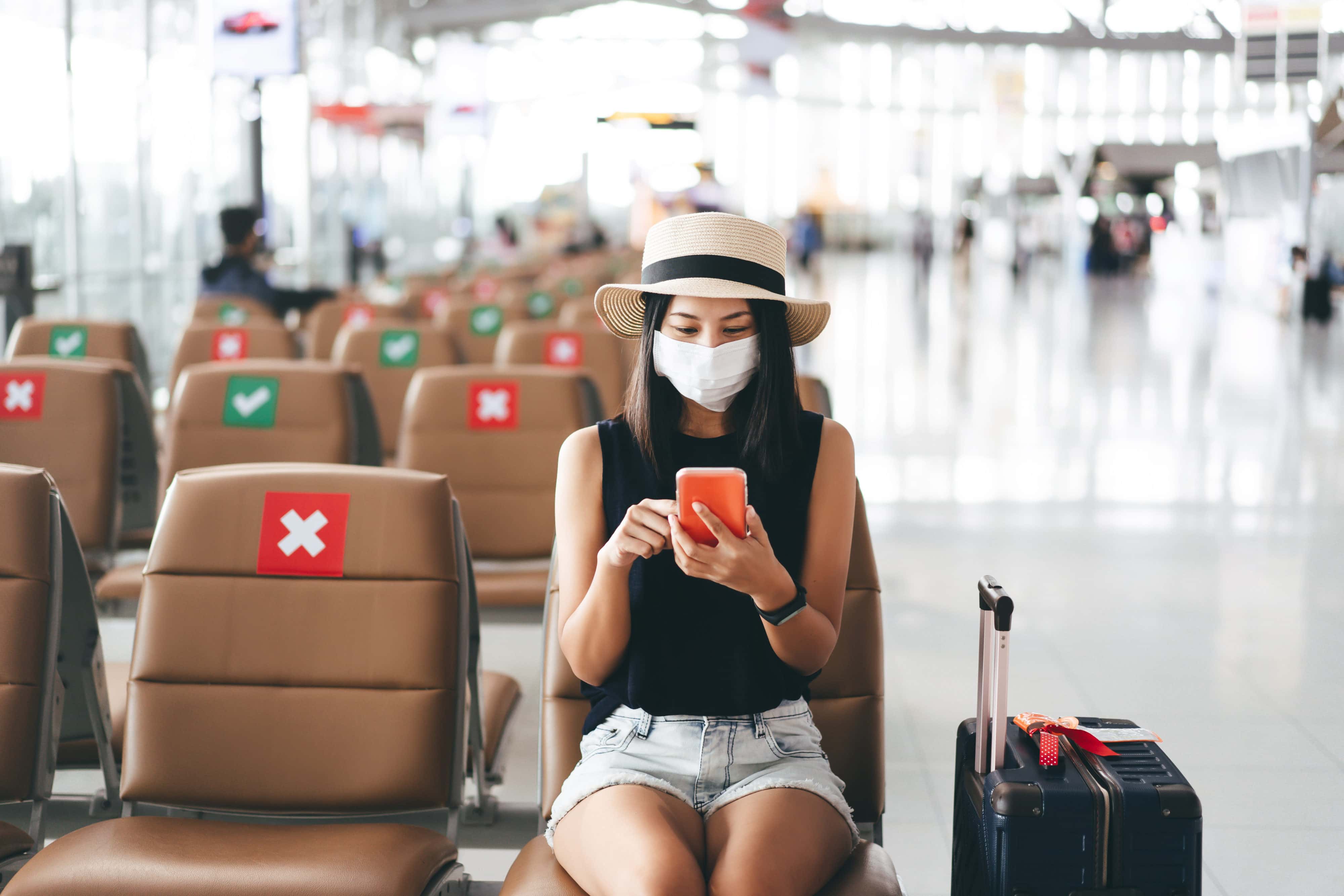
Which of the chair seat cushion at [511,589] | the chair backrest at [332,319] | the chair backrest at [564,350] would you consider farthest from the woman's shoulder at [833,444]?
the chair backrest at [332,319]

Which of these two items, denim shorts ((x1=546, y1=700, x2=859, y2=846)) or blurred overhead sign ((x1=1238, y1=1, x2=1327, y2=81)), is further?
blurred overhead sign ((x1=1238, y1=1, x2=1327, y2=81))

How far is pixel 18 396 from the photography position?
3.66 meters

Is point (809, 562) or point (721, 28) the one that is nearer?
point (809, 562)

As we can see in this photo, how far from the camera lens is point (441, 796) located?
2.09 m

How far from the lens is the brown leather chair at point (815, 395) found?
3.88 m

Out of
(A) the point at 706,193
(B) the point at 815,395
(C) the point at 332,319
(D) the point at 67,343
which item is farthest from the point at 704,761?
(A) the point at 706,193

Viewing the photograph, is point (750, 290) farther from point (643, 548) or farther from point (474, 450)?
point (474, 450)

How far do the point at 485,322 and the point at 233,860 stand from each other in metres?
5.30

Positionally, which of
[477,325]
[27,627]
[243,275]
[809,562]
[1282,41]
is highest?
[1282,41]

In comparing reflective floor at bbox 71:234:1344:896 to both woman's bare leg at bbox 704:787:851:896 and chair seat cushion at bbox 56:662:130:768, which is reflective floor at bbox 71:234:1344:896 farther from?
woman's bare leg at bbox 704:787:851:896

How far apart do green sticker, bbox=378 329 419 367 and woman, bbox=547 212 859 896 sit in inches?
124

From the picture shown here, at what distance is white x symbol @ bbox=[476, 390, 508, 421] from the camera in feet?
12.4

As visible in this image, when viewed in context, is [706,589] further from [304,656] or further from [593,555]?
[304,656]

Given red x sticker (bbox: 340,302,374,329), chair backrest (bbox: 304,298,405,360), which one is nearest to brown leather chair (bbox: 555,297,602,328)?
chair backrest (bbox: 304,298,405,360)
